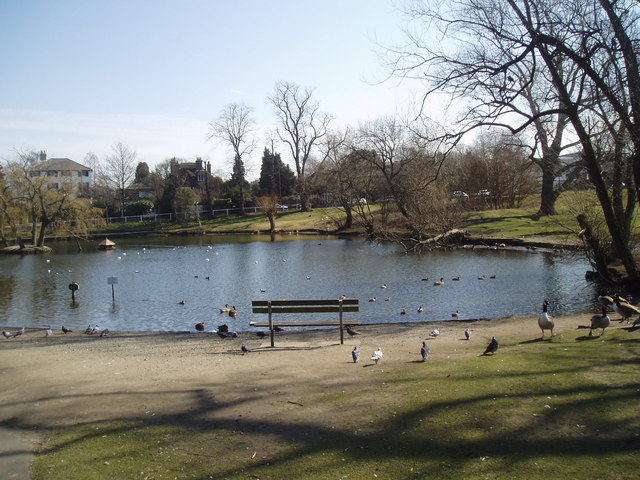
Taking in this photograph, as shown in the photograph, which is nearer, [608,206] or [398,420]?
[398,420]

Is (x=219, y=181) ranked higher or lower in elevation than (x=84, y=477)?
higher

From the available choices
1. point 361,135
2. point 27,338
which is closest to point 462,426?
point 27,338

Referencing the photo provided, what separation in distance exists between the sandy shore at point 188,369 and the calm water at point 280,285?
135 inches

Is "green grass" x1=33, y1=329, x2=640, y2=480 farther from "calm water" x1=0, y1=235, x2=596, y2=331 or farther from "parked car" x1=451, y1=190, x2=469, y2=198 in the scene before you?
"parked car" x1=451, y1=190, x2=469, y2=198

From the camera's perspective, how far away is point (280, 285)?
30.7 metres

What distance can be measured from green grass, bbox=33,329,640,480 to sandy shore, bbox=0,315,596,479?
0.66 m

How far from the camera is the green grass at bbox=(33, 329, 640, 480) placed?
621 centimetres

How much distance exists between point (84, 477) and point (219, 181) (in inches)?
3992

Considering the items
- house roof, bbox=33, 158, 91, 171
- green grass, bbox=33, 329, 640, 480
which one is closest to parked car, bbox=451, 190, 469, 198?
green grass, bbox=33, 329, 640, 480

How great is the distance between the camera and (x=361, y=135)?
2110 inches

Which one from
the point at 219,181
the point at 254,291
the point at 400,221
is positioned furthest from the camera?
the point at 219,181

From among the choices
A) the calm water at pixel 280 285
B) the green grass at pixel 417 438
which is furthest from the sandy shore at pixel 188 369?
the calm water at pixel 280 285

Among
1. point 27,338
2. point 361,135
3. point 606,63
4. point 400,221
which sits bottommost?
point 27,338

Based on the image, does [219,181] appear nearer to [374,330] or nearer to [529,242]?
[529,242]
